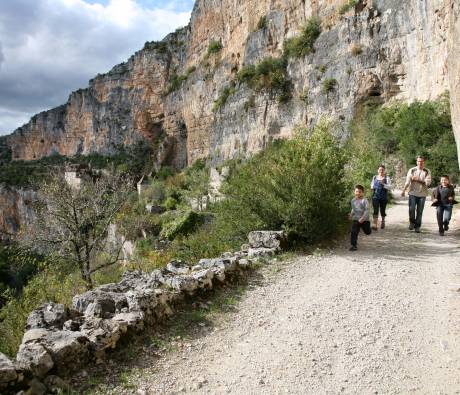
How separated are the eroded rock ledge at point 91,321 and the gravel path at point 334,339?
0.50 meters

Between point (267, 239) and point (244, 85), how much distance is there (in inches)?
1234

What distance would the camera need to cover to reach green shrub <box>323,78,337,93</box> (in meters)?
25.6

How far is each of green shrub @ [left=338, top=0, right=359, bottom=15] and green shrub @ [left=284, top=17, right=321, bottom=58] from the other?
8.21 ft

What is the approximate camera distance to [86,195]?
12594 millimetres

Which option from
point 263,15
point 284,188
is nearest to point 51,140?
point 263,15

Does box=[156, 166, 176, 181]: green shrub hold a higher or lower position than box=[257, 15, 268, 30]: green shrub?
lower

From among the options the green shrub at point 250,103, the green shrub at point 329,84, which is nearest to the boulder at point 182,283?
the green shrub at point 329,84

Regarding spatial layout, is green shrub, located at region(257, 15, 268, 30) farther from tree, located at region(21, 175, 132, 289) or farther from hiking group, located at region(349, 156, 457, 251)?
hiking group, located at region(349, 156, 457, 251)

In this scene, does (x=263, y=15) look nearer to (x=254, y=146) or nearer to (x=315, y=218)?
(x=254, y=146)

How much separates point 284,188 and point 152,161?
50.8 meters

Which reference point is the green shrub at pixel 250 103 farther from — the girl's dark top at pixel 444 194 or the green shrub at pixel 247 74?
the girl's dark top at pixel 444 194

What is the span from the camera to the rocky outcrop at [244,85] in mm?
21141

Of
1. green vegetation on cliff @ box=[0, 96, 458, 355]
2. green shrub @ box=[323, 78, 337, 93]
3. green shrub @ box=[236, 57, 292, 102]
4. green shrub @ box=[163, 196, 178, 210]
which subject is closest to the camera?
green vegetation on cliff @ box=[0, 96, 458, 355]

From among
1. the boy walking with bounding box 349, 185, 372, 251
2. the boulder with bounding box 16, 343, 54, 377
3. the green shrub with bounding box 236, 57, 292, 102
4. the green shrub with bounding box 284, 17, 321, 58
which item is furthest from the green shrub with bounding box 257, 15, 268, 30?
the boulder with bounding box 16, 343, 54, 377
